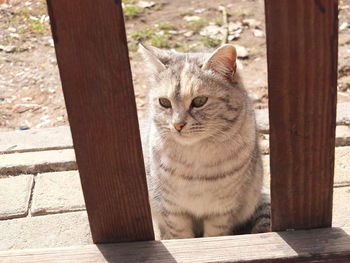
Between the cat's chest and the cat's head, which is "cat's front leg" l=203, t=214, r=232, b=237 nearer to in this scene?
the cat's chest

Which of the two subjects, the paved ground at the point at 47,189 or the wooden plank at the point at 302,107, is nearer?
the wooden plank at the point at 302,107

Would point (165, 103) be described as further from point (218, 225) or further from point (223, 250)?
point (223, 250)

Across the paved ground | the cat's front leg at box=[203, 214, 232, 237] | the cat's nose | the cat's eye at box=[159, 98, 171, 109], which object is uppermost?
the cat's eye at box=[159, 98, 171, 109]

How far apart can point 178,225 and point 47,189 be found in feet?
2.94

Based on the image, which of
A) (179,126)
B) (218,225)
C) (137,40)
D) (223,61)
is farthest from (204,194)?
(137,40)

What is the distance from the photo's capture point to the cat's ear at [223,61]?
2.32m

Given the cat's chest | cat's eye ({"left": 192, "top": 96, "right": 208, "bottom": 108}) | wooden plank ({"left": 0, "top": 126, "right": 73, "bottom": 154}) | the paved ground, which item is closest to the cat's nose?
cat's eye ({"left": 192, "top": 96, "right": 208, "bottom": 108})

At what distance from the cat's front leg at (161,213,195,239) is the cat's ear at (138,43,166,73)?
0.76m

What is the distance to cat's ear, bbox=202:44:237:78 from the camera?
7.62ft

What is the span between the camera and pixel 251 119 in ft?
8.38

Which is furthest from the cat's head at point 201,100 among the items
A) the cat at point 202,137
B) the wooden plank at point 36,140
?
the wooden plank at point 36,140

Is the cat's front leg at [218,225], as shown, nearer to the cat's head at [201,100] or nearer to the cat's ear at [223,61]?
the cat's head at [201,100]

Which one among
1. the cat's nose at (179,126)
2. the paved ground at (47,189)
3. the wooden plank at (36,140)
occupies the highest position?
the cat's nose at (179,126)

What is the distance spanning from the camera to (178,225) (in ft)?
8.67
